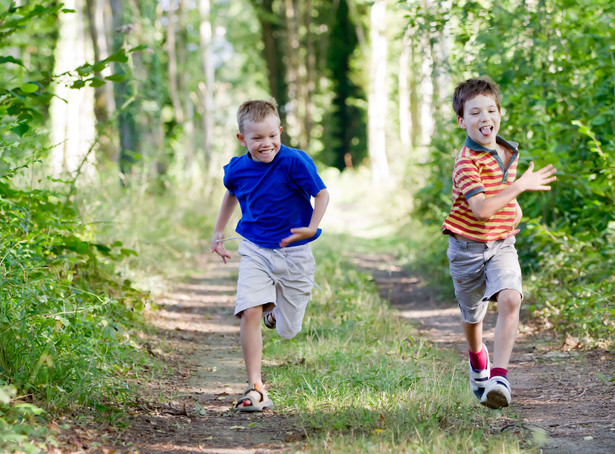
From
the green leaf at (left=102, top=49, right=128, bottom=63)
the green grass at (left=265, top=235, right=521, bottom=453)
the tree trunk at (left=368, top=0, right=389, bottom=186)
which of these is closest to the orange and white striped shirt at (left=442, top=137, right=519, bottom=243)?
the green grass at (left=265, top=235, right=521, bottom=453)

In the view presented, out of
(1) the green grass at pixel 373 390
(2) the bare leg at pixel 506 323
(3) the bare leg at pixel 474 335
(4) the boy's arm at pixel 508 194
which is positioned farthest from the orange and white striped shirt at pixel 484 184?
(1) the green grass at pixel 373 390

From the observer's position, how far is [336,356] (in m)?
5.03

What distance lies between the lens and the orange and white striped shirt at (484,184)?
13.4ft

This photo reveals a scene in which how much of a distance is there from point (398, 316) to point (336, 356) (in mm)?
2318

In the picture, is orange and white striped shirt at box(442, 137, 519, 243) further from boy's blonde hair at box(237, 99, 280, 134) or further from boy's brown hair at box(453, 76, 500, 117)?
boy's blonde hair at box(237, 99, 280, 134)

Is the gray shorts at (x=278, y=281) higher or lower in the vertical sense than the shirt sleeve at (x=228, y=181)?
lower

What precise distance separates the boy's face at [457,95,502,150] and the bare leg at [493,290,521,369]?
0.86 meters

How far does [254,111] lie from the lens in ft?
14.7

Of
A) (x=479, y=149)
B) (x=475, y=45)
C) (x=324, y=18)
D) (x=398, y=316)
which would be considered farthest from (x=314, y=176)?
(x=324, y=18)

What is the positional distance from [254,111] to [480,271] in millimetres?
1673

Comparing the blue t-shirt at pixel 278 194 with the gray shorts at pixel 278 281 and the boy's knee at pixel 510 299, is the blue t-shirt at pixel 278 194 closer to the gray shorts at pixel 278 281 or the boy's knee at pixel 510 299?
the gray shorts at pixel 278 281

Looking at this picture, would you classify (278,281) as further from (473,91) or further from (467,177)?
(473,91)

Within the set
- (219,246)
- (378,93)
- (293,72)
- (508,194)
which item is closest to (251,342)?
(219,246)

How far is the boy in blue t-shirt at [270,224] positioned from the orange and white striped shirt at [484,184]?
0.85 meters
